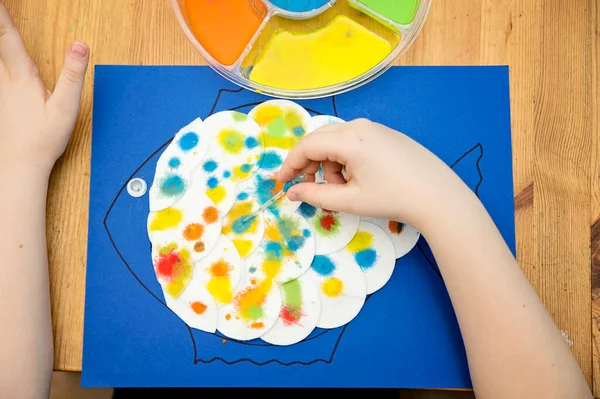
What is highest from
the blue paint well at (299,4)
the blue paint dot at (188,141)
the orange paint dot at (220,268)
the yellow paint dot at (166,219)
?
the blue paint well at (299,4)

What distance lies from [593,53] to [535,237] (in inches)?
11.3

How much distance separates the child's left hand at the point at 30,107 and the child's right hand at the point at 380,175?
33 cm

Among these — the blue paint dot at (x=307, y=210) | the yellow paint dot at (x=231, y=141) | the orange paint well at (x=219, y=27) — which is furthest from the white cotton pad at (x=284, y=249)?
the orange paint well at (x=219, y=27)

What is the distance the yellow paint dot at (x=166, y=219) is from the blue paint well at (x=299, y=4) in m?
0.34

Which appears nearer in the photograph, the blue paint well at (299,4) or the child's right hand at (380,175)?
the child's right hand at (380,175)

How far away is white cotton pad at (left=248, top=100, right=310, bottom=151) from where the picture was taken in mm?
748

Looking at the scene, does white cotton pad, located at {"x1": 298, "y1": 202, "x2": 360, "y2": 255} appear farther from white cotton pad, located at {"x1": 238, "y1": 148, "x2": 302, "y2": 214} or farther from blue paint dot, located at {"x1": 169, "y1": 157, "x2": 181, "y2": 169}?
blue paint dot, located at {"x1": 169, "y1": 157, "x2": 181, "y2": 169}

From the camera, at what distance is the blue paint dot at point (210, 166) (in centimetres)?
74

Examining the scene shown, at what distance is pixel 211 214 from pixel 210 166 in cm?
7

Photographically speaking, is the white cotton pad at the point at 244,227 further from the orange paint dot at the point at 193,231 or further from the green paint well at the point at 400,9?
the green paint well at the point at 400,9

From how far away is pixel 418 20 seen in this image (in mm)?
727

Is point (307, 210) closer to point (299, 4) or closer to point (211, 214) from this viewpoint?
point (211, 214)

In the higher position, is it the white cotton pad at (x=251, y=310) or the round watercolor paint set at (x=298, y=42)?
the round watercolor paint set at (x=298, y=42)

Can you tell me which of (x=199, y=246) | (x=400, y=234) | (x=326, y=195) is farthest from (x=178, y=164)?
(x=400, y=234)
